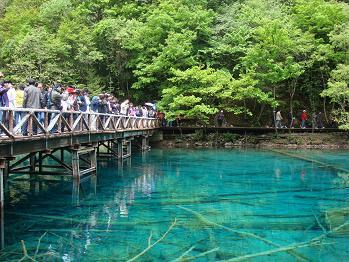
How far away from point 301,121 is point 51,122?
25.5m

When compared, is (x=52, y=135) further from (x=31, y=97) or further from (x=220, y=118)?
(x=220, y=118)

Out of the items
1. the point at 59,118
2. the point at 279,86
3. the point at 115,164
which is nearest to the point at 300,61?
the point at 279,86

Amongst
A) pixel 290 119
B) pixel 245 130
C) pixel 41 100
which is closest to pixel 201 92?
pixel 245 130

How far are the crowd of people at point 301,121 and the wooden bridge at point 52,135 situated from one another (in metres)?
13.8

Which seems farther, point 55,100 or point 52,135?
point 55,100

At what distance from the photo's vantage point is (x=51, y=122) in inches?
483

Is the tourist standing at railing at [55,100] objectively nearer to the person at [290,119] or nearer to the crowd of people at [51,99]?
the crowd of people at [51,99]

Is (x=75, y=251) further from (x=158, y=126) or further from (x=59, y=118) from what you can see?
(x=158, y=126)

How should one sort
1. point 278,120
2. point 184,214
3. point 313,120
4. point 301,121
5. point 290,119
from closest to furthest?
point 184,214 < point 313,120 < point 278,120 < point 290,119 < point 301,121

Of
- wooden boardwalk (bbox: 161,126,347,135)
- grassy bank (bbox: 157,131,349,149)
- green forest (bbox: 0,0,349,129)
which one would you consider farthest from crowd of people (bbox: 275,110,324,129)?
grassy bank (bbox: 157,131,349,149)

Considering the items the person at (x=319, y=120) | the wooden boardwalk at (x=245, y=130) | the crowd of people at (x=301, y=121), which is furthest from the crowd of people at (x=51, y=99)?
the person at (x=319, y=120)

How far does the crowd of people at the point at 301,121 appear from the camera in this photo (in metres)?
32.0

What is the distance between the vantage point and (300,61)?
32.0 meters

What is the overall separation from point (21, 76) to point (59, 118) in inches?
Result: 870
